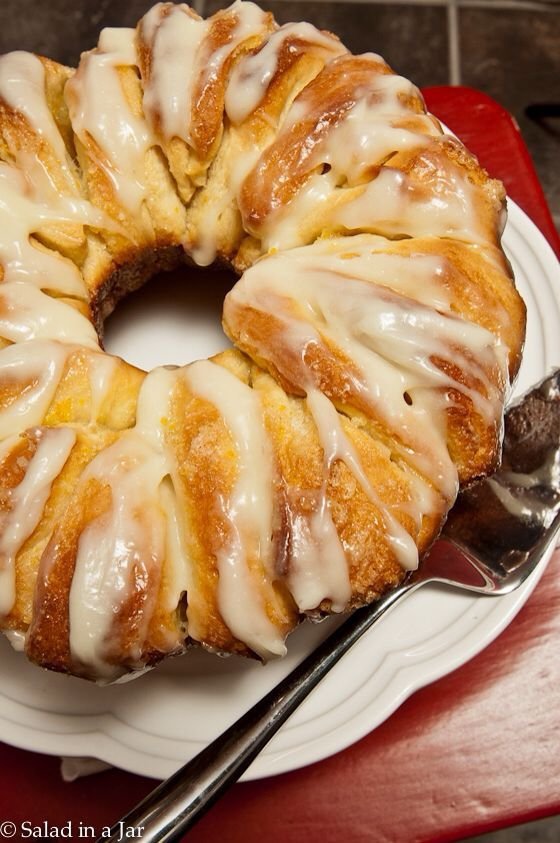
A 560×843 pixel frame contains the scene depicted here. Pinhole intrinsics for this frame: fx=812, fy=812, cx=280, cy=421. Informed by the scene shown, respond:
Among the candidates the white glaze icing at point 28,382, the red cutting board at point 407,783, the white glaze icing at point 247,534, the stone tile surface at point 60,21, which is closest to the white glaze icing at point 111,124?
the white glaze icing at point 28,382

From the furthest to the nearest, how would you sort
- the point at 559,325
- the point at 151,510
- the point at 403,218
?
the point at 559,325, the point at 403,218, the point at 151,510

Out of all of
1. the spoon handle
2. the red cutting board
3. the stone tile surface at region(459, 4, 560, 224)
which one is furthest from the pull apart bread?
the stone tile surface at region(459, 4, 560, 224)

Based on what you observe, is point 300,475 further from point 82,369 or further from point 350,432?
point 82,369

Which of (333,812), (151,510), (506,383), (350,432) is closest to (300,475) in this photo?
(350,432)

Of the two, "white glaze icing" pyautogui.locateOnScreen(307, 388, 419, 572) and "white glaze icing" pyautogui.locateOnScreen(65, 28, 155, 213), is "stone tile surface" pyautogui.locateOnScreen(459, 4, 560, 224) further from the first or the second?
"white glaze icing" pyautogui.locateOnScreen(307, 388, 419, 572)

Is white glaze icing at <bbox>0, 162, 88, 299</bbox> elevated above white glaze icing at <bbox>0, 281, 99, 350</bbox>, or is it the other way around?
white glaze icing at <bbox>0, 162, 88, 299</bbox>
